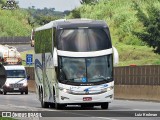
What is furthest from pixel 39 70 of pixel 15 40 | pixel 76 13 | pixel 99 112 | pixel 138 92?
pixel 15 40

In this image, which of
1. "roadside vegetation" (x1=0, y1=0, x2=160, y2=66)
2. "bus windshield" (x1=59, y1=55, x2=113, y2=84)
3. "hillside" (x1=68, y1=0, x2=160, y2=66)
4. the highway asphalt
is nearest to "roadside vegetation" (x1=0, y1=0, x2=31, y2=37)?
"roadside vegetation" (x1=0, y1=0, x2=160, y2=66)

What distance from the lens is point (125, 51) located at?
3568 inches

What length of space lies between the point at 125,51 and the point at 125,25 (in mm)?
11680

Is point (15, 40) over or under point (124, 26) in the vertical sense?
under

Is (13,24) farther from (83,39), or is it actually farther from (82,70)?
(82,70)

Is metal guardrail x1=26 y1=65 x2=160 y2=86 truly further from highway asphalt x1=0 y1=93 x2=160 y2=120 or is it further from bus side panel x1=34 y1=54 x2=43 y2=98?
bus side panel x1=34 y1=54 x2=43 y2=98

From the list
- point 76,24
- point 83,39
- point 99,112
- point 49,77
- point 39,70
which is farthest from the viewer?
point 39,70

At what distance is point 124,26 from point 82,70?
226 feet

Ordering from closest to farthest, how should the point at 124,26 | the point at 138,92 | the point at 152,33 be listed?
the point at 138,92 < the point at 152,33 < the point at 124,26

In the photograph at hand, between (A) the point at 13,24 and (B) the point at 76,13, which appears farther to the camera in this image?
(A) the point at 13,24

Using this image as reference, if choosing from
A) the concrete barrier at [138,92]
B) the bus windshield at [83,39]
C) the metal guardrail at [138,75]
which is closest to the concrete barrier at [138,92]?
the concrete barrier at [138,92]

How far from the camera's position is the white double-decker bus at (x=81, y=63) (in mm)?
33656

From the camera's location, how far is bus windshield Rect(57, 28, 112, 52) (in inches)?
1331

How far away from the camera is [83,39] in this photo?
111 ft
